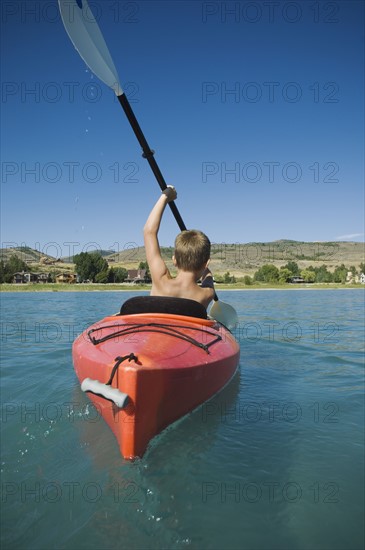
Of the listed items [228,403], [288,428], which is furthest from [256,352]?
[288,428]

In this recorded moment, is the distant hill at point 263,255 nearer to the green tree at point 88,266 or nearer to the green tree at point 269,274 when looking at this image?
the green tree at point 269,274

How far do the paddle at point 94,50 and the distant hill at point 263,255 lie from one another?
101m

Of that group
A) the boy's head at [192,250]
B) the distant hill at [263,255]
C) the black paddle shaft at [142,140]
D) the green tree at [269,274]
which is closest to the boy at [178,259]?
the boy's head at [192,250]

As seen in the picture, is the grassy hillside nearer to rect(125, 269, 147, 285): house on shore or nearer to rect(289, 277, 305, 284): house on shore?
rect(289, 277, 305, 284): house on shore

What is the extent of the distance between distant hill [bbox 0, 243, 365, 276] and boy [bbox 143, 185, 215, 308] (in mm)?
103127

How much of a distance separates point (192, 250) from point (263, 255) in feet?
460

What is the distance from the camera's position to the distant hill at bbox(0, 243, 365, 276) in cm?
11938

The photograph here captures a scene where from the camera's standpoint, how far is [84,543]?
7.38 ft

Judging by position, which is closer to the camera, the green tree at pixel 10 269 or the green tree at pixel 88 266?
the green tree at pixel 10 269

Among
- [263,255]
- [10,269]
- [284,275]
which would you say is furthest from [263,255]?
[10,269]

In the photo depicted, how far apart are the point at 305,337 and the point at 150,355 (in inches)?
315

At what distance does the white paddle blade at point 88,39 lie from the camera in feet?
15.7

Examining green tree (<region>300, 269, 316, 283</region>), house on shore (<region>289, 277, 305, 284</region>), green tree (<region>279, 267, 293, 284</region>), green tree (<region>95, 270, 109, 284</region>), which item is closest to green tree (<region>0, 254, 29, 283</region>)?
green tree (<region>95, 270, 109, 284</region>)

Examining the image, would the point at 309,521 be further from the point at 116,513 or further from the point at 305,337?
the point at 305,337
